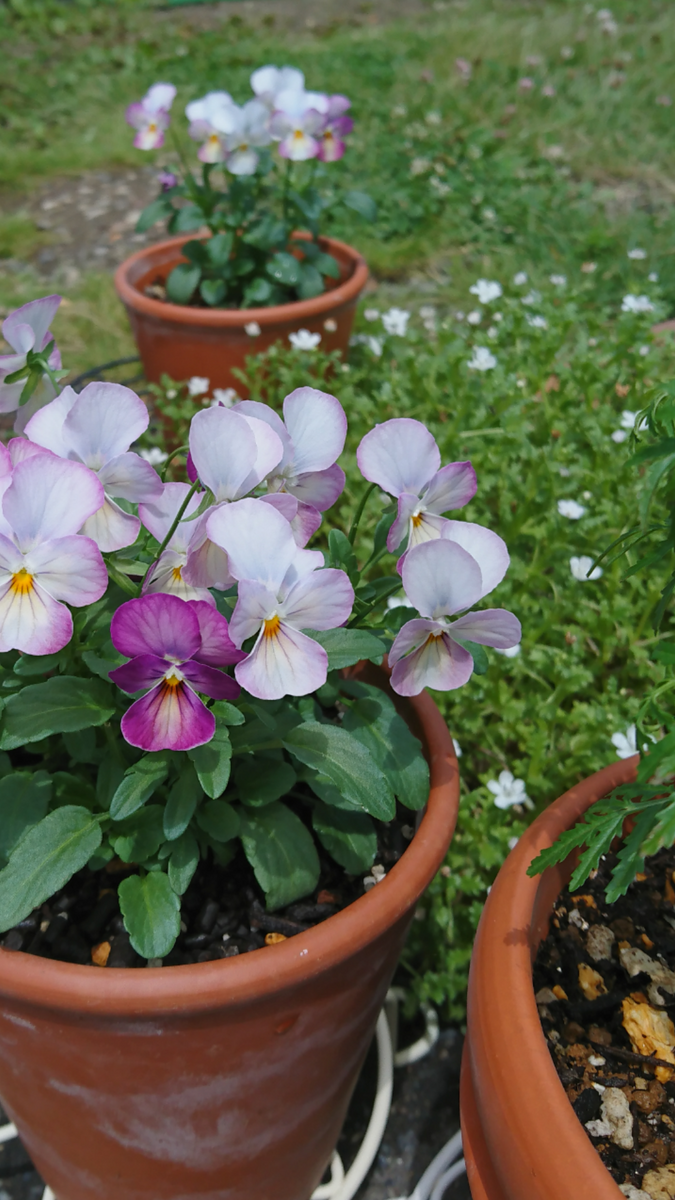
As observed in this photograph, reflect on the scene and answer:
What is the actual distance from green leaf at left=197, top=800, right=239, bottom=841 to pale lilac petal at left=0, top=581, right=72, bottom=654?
259mm

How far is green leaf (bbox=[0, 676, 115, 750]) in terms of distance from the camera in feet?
2.63

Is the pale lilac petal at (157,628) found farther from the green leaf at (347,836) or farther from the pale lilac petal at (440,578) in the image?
the green leaf at (347,836)

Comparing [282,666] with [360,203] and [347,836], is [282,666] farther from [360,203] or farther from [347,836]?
[360,203]

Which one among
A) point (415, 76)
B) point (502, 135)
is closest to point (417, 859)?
point (502, 135)

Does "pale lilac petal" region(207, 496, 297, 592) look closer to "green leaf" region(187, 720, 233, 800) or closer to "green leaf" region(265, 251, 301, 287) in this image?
"green leaf" region(187, 720, 233, 800)

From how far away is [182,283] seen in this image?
7.42 feet

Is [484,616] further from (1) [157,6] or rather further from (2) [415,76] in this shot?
(1) [157,6]

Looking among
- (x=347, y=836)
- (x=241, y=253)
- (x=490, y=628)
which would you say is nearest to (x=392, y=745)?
(x=347, y=836)

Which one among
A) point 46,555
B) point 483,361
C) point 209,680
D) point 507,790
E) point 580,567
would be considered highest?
point 46,555

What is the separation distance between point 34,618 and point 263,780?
306 mm

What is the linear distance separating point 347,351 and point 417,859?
1819 mm

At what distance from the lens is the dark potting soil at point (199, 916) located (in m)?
0.90

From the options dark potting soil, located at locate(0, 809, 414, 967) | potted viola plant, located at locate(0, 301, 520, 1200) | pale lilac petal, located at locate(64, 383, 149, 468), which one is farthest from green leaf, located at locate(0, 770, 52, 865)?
pale lilac petal, located at locate(64, 383, 149, 468)

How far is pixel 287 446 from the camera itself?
2.58 ft
